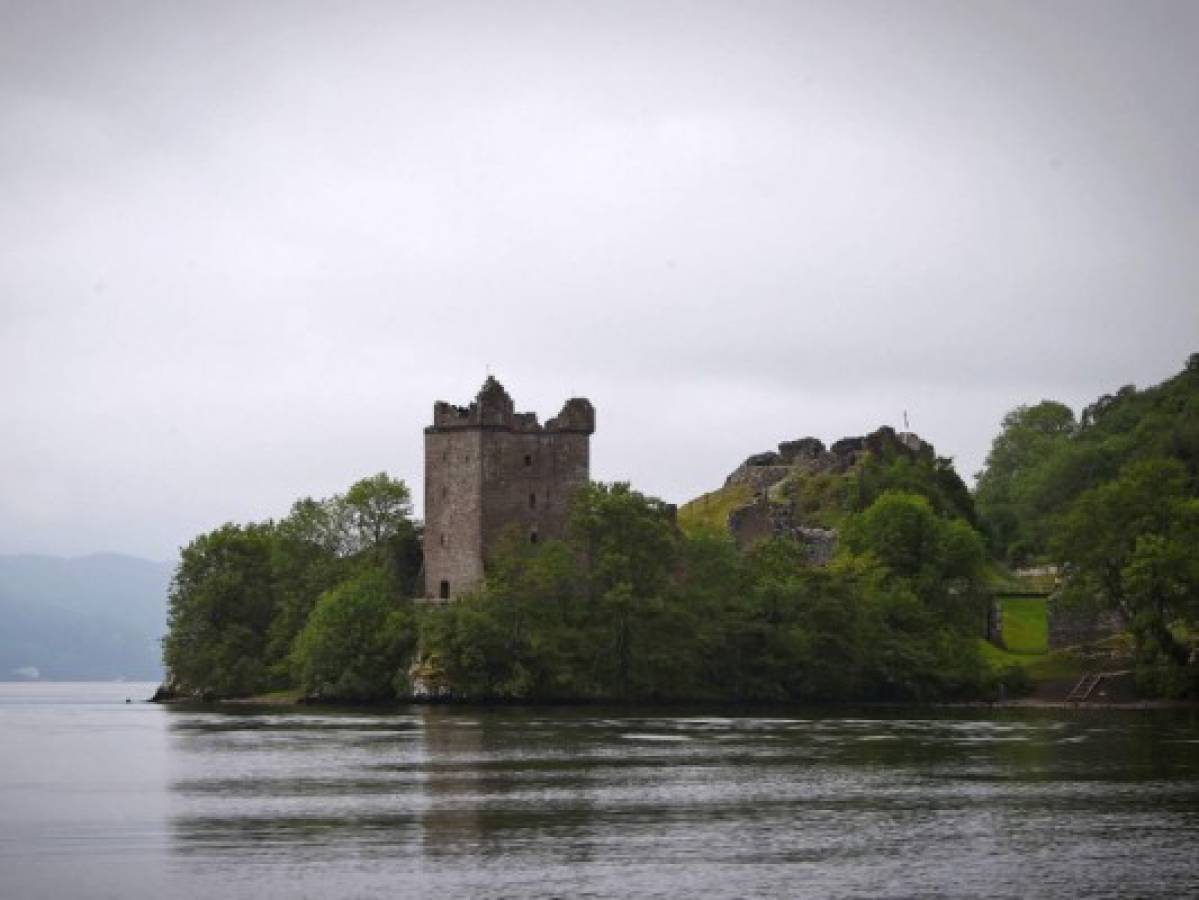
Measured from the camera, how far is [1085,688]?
8906 centimetres

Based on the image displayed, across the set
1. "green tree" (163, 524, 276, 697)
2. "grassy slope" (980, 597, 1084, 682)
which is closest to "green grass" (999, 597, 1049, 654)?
"grassy slope" (980, 597, 1084, 682)

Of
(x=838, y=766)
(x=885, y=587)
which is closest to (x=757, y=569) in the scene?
(x=885, y=587)

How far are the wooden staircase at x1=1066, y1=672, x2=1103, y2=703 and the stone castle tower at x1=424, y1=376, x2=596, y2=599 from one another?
32.7m

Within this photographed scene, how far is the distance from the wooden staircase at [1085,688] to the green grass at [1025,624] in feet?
30.6

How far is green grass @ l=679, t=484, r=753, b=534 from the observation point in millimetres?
130000

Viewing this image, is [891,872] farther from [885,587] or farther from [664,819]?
[885,587]

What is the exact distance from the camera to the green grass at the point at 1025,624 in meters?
102

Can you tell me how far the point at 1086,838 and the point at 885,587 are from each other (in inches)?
2578

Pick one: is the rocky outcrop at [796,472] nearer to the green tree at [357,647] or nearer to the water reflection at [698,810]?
the green tree at [357,647]

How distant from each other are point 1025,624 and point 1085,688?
63.3 feet

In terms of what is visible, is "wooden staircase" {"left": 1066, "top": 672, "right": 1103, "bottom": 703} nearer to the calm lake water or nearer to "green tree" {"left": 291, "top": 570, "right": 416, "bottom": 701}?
the calm lake water

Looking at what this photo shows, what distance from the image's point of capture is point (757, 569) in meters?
105

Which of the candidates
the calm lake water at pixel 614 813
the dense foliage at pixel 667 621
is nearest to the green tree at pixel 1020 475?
the dense foliage at pixel 667 621

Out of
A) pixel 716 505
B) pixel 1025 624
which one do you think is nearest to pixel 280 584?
pixel 716 505
